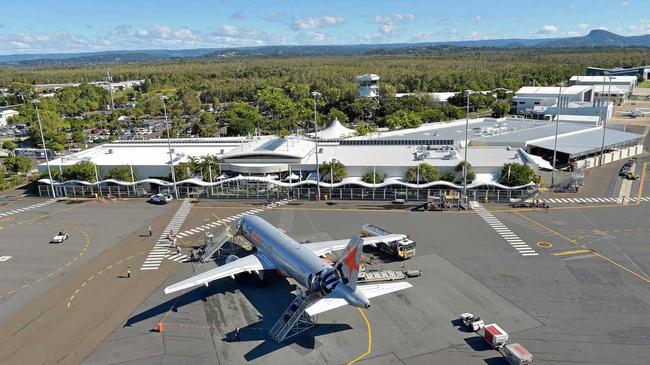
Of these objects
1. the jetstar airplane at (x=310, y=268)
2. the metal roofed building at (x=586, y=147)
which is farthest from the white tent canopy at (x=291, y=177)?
the metal roofed building at (x=586, y=147)

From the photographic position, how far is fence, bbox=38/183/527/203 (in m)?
85.5

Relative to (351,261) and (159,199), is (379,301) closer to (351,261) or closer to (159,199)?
(351,261)

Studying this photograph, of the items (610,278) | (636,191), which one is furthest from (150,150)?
(636,191)

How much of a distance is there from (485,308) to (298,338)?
19.7m

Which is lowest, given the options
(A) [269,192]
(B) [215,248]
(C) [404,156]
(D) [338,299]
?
(A) [269,192]

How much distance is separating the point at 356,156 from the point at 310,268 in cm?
5840

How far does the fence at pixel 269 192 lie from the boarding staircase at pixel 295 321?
147 feet

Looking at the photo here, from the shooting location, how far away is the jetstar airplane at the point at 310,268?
41.0m

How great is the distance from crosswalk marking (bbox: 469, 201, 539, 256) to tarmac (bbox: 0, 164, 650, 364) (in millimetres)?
452

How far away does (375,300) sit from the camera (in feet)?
165

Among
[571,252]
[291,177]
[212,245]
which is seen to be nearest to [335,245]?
[212,245]

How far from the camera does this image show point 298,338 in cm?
4334

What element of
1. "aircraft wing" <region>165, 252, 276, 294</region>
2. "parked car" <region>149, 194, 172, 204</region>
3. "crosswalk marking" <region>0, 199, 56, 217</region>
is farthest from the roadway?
→ "parked car" <region>149, 194, 172, 204</region>

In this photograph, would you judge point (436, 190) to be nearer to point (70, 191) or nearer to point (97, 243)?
point (97, 243)
